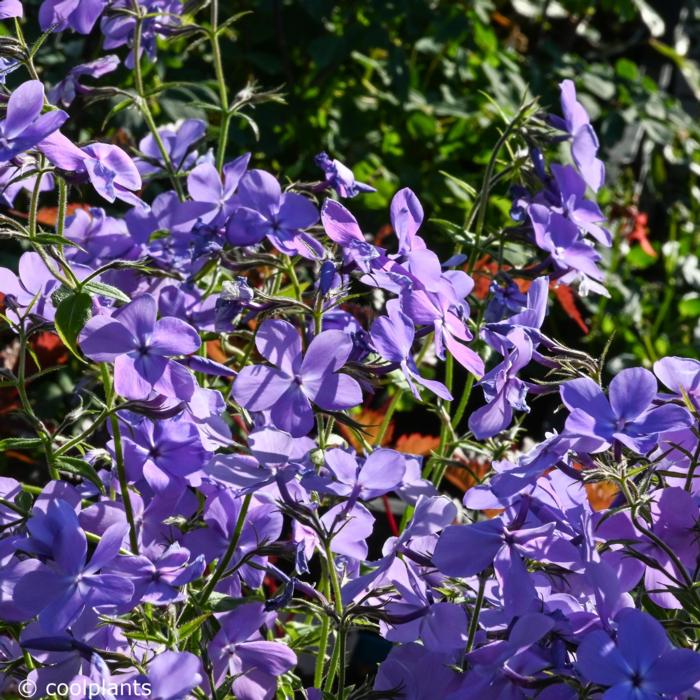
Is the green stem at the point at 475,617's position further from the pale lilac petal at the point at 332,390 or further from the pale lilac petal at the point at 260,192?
the pale lilac petal at the point at 260,192

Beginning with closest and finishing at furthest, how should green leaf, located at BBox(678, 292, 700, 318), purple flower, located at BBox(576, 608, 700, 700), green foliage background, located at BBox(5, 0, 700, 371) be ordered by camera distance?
purple flower, located at BBox(576, 608, 700, 700)
green foliage background, located at BBox(5, 0, 700, 371)
green leaf, located at BBox(678, 292, 700, 318)

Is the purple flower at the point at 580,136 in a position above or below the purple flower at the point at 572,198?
above

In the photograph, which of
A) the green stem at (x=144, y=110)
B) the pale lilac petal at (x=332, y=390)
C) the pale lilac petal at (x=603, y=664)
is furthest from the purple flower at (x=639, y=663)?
the green stem at (x=144, y=110)

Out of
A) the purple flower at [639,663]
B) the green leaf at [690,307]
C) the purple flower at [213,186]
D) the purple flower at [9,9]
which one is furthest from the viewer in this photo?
the green leaf at [690,307]

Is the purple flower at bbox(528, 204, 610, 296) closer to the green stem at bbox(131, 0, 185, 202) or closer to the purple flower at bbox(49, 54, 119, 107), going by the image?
the green stem at bbox(131, 0, 185, 202)

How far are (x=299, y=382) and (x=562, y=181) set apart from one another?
433mm

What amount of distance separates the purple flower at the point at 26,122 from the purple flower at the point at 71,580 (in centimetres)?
25

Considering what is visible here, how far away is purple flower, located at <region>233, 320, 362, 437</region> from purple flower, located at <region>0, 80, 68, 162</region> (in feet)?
0.70

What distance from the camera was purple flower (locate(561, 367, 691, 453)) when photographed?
72cm

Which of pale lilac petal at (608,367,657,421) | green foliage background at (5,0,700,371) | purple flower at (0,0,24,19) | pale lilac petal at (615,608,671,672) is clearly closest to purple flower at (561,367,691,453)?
pale lilac petal at (608,367,657,421)

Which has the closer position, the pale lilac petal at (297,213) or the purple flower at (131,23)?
the pale lilac petal at (297,213)

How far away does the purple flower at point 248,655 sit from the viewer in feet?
2.62

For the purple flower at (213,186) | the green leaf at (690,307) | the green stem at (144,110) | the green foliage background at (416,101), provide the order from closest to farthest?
the purple flower at (213,186) < the green stem at (144,110) < the green foliage background at (416,101) < the green leaf at (690,307)

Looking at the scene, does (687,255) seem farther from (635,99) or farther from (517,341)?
(517,341)
